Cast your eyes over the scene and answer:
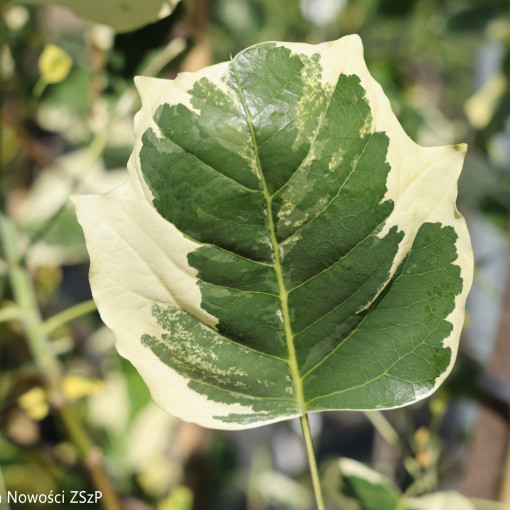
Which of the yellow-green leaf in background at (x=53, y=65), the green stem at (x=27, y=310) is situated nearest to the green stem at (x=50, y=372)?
the green stem at (x=27, y=310)

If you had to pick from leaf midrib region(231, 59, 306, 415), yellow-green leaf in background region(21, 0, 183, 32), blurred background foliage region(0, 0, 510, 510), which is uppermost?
yellow-green leaf in background region(21, 0, 183, 32)

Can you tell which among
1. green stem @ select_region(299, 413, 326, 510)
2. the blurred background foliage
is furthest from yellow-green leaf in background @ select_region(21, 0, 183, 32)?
green stem @ select_region(299, 413, 326, 510)

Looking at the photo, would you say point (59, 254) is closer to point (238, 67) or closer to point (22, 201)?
point (22, 201)

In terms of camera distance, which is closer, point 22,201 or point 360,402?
point 360,402

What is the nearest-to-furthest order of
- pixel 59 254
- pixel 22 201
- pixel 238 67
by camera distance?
pixel 238 67 → pixel 59 254 → pixel 22 201

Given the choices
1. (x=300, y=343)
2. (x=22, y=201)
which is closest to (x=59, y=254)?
(x=22, y=201)

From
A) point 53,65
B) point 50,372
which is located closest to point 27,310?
point 50,372

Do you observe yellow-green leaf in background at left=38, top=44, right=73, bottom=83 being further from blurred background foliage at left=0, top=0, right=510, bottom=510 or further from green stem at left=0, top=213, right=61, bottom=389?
green stem at left=0, top=213, right=61, bottom=389

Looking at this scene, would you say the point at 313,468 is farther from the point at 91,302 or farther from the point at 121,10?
the point at 121,10
